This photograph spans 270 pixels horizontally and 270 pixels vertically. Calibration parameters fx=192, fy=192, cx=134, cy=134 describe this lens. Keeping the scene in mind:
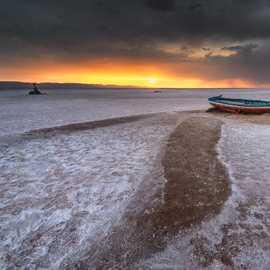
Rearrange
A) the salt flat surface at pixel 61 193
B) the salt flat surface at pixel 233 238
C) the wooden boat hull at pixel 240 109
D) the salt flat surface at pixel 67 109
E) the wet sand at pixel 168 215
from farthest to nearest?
the wooden boat hull at pixel 240 109
the salt flat surface at pixel 67 109
the salt flat surface at pixel 61 193
the wet sand at pixel 168 215
the salt flat surface at pixel 233 238

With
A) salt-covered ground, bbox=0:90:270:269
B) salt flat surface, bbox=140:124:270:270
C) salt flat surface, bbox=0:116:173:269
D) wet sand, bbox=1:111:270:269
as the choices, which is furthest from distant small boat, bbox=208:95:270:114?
salt flat surface, bbox=140:124:270:270

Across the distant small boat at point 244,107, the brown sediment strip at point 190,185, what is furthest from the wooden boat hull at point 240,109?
the brown sediment strip at point 190,185

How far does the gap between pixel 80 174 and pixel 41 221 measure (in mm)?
2409

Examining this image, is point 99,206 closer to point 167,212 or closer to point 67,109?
point 167,212

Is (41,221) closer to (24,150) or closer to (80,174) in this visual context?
(80,174)

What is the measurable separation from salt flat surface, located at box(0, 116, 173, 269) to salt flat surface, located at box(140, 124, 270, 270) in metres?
1.52

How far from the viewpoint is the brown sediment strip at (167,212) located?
343cm

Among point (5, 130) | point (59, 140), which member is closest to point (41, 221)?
point (59, 140)

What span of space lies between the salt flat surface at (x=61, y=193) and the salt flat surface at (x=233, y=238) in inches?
59.8

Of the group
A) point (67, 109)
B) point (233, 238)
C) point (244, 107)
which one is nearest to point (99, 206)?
point (233, 238)

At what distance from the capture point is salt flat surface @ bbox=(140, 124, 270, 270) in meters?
3.25

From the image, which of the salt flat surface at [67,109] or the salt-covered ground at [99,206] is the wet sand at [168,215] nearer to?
the salt-covered ground at [99,206]

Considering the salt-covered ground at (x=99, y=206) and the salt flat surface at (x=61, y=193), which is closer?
the salt-covered ground at (x=99, y=206)

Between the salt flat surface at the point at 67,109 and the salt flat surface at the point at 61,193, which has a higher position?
the salt flat surface at the point at 67,109
